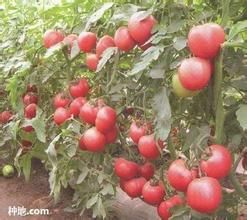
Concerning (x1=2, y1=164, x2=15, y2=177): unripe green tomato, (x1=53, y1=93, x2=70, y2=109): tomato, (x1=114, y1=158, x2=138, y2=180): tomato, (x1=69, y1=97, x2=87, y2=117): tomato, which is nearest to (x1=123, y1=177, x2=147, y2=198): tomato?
(x1=114, y1=158, x2=138, y2=180): tomato

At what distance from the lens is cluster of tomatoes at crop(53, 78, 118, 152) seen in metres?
1.58

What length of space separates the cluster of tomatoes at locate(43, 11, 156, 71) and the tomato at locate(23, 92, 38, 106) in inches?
18.6

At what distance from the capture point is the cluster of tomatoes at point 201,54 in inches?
43.1

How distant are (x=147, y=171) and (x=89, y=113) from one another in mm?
305

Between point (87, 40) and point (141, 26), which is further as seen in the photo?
point (87, 40)

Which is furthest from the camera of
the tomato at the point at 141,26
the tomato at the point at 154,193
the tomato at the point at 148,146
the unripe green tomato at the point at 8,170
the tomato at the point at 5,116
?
the unripe green tomato at the point at 8,170

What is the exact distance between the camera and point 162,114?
4.04 feet

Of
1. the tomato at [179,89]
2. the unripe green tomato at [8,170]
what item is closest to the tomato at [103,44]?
the tomato at [179,89]

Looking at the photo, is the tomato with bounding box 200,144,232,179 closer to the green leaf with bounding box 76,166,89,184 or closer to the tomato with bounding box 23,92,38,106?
the green leaf with bounding box 76,166,89,184

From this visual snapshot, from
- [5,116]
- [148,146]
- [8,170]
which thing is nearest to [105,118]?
[148,146]

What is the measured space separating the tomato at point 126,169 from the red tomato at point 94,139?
0.10 m

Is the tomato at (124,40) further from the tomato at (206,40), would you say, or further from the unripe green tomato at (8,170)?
the unripe green tomato at (8,170)

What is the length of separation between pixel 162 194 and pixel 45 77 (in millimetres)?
820

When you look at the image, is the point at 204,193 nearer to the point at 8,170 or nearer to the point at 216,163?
the point at 216,163
